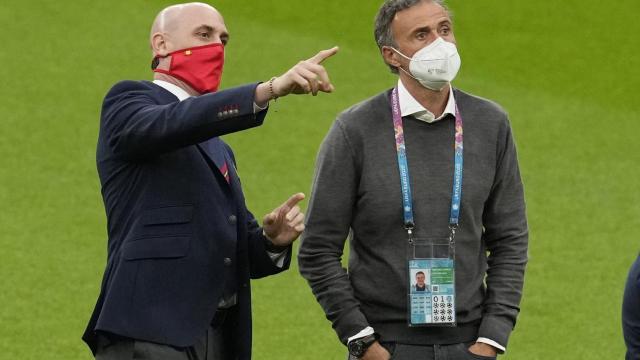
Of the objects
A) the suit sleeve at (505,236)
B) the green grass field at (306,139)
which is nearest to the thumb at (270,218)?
the suit sleeve at (505,236)

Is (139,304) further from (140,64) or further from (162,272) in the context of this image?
(140,64)

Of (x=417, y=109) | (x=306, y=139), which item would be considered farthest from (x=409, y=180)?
(x=306, y=139)

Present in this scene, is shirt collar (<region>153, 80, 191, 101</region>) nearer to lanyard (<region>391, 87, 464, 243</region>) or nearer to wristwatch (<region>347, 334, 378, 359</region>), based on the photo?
lanyard (<region>391, 87, 464, 243</region>)

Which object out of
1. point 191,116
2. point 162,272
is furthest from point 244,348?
point 191,116

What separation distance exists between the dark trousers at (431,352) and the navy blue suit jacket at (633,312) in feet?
2.06

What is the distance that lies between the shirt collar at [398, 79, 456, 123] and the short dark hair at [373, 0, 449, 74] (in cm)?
14

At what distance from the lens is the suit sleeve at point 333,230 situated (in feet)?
14.0

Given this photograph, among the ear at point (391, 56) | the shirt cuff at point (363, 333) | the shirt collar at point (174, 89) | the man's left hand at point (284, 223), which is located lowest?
the shirt cuff at point (363, 333)

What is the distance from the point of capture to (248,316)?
4.34 metres

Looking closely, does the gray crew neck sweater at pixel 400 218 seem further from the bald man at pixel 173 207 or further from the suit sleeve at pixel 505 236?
the bald man at pixel 173 207

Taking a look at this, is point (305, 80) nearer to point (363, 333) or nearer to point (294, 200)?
point (294, 200)

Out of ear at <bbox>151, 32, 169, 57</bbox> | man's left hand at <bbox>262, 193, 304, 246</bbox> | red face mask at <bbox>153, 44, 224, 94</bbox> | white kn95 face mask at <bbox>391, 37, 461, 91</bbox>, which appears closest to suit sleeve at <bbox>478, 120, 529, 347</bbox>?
white kn95 face mask at <bbox>391, 37, 461, 91</bbox>

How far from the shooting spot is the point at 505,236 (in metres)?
4.41

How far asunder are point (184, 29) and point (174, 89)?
0.19 meters
